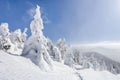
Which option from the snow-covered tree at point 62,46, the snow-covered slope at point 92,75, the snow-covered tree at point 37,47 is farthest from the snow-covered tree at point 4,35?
the snow-covered tree at point 62,46

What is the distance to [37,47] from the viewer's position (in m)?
38.2

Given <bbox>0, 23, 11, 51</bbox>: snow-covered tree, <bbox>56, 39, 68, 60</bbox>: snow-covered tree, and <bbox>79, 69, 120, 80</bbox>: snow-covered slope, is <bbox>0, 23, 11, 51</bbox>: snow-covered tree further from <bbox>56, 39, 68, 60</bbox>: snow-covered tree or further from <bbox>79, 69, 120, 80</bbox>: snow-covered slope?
<bbox>56, 39, 68, 60</bbox>: snow-covered tree

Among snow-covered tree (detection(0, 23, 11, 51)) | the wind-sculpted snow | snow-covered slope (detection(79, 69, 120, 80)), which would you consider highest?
snow-covered tree (detection(0, 23, 11, 51))

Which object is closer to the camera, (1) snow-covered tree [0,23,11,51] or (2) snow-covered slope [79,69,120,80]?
(2) snow-covered slope [79,69,120,80]

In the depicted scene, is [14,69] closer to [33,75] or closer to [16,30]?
[33,75]

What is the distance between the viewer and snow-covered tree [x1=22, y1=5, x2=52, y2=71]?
3703cm

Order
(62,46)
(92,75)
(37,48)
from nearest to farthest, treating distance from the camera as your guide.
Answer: (37,48) → (92,75) → (62,46)

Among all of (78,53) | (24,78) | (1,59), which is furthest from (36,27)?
(78,53)

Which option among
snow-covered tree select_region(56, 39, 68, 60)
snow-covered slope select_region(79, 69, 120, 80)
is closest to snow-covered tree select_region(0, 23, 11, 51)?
snow-covered slope select_region(79, 69, 120, 80)

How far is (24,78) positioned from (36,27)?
58.6 ft

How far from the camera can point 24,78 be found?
25016 mm

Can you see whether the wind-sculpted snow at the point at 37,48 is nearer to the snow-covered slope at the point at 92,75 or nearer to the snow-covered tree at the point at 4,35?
the snow-covered slope at the point at 92,75

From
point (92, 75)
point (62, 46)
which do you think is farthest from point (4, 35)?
point (62, 46)

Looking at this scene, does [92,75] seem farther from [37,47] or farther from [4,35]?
[4,35]
